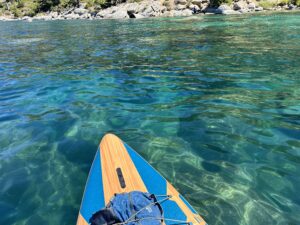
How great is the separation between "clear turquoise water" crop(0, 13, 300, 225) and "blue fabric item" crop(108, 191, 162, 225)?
105 centimetres

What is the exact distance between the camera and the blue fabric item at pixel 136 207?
3.71m

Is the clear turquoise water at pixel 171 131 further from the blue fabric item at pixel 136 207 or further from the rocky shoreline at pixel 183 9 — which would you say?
the rocky shoreline at pixel 183 9

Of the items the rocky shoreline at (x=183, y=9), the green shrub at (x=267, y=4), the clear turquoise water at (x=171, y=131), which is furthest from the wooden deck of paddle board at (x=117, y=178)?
the green shrub at (x=267, y=4)

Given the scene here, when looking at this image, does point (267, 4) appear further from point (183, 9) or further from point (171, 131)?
point (171, 131)

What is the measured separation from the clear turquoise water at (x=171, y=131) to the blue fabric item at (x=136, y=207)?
1052mm

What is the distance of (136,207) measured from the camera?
12.6ft

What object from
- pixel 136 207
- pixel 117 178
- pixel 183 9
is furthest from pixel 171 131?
pixel 183 9

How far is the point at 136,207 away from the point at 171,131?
11.4ft

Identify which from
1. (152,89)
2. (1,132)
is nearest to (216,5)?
(152,89)

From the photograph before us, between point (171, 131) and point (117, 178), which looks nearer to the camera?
A: point (117, 178)

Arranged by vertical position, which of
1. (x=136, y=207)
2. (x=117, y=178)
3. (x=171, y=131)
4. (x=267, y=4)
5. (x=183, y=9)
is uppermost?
(x=183, y=9)

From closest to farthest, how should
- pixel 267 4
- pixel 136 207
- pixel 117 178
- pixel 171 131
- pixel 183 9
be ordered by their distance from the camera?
1. pixel 136 207
2. pixel 117 178
3. pixel 171 131
4. pixel 267 4
5. pixel 183 9

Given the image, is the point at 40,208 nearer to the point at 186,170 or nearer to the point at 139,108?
the point at 186,170

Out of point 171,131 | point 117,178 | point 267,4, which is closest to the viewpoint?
point 117,178
